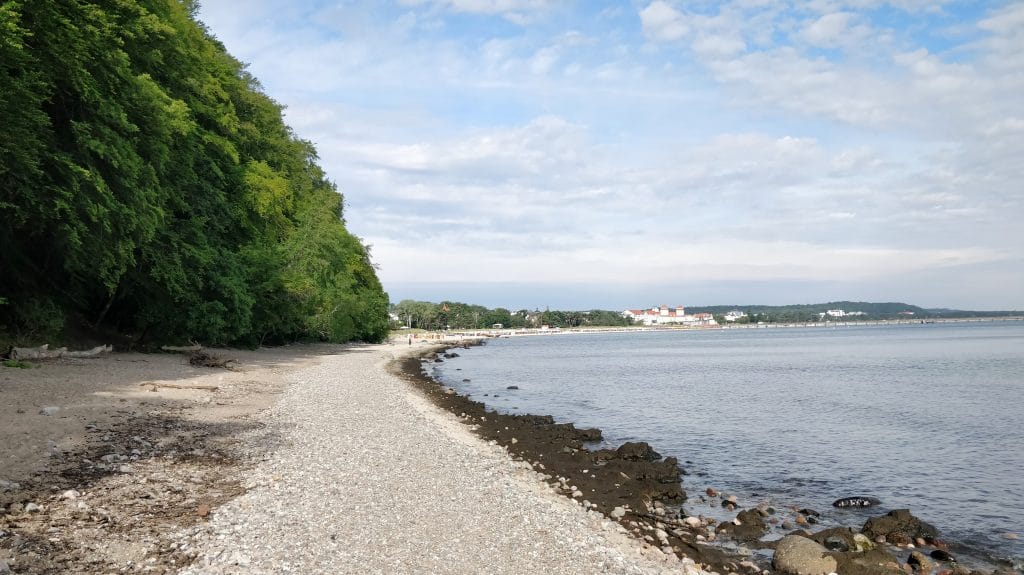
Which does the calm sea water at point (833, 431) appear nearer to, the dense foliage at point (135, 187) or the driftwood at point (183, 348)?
the dense foliage at point (135, 187)

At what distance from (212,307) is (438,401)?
454 inches

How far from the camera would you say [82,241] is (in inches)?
715

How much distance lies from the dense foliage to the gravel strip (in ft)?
29.5

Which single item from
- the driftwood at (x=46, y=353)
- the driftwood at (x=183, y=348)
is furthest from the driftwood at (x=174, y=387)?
the driftwood at (x=183, y=348)

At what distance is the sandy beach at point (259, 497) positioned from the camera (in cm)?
687

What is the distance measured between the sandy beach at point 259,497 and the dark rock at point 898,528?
4.68 meters

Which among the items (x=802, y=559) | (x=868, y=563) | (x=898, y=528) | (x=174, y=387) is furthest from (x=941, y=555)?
(x=174, y=387)

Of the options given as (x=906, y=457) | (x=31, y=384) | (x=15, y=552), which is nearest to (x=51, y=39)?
(x=31, y=384)

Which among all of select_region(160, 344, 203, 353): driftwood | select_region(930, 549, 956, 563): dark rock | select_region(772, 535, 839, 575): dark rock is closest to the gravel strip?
select_region(772, 535, 839, 575): dark rock

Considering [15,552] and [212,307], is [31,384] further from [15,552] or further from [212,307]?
[212,307]

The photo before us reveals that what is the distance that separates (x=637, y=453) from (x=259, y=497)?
32.9 ft

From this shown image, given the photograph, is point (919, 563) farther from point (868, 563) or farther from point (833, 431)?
point (833, 431)

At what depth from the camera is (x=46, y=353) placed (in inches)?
789

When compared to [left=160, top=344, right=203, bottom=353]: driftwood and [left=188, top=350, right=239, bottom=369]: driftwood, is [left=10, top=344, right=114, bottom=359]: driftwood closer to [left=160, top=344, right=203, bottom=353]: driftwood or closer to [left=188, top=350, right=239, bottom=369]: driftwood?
[left=188, top=350, right=239, bottom=369]: driftwood
